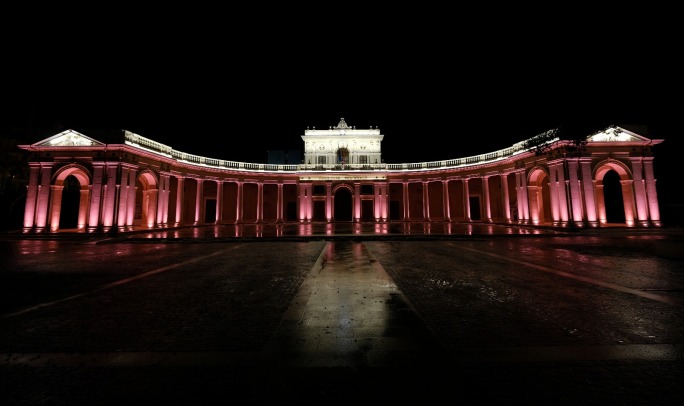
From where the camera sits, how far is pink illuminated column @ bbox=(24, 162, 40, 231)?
61.7 feet

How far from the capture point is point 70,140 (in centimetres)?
1947

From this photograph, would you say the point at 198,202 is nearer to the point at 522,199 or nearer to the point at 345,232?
the point at 345,232

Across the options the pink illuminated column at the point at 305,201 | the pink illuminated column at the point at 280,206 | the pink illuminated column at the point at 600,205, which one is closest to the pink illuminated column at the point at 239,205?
the pink illuminated column at the point at 280,206

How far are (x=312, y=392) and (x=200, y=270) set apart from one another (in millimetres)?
6199

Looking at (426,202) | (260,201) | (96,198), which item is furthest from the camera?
(426,202)

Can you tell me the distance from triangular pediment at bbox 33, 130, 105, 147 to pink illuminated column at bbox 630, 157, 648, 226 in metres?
39.1

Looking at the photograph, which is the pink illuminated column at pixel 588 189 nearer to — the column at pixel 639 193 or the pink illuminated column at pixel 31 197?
the column at pixel 639 193

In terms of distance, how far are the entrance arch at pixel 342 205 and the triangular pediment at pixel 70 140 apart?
79.2 ft

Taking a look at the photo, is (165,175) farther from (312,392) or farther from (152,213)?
(312,392)

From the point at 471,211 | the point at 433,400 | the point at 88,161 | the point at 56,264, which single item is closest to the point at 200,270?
the point at 56,264

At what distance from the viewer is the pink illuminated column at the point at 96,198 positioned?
1903 centimetres

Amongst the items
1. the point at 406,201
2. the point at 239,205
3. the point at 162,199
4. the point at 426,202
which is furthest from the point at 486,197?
the point at 162,199

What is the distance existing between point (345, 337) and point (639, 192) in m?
27.8

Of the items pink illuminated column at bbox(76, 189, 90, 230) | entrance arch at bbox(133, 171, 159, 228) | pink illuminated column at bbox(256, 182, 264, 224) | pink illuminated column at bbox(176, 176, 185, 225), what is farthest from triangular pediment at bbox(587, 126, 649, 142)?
pink illuminated column at bbox(76, 189, 90, 230)
